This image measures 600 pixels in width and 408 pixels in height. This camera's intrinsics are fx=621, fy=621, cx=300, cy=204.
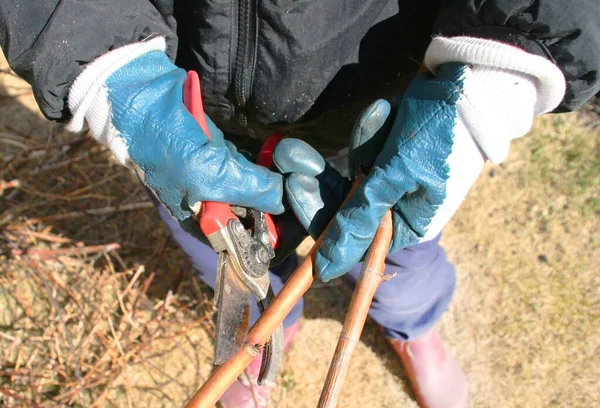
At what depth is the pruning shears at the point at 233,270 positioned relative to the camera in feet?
3.40

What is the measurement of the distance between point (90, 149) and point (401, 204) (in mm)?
1494

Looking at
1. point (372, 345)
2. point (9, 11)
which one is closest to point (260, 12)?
point (9, 11)

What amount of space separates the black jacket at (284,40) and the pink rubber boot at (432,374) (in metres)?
0.82

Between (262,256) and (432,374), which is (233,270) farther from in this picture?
(432,374)

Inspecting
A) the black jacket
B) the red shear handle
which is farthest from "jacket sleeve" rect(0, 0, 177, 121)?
the red shear handle

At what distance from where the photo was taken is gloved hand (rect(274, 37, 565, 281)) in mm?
970

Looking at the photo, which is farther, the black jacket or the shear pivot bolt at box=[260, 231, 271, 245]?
the shear pivot bolt at box=[260, 231, 271, 245]

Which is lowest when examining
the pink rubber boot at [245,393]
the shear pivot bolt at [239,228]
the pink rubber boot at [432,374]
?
the pink rubber boot at [245,393]

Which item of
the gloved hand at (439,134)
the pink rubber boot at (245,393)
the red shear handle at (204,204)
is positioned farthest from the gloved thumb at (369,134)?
the pink rubber boot at (245,393)

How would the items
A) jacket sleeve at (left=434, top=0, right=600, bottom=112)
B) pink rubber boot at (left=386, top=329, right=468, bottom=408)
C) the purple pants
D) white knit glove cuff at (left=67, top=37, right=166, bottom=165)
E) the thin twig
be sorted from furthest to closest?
1. the thin twig
2. pink rubber boot at (left=386, top=329, right=468, bottom=408)
3. the purple pants
4. white knit glove cuff at (left=67, top=37, right=166, bottom=165)
5. jacket sleeve at (left=434, top=0, right=600, bottom=112)

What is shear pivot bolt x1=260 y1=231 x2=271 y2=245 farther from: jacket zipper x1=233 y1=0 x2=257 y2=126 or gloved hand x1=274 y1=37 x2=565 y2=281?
jacket zipper x1=233 y1=0 x2=257 y2=126

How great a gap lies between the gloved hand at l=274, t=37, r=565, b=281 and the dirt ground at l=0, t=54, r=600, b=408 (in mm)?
927

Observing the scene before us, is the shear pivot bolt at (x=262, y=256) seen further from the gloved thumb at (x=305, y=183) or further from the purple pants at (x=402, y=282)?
the purple pants at (x=402, y=282)

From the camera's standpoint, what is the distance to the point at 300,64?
3.75 ft
